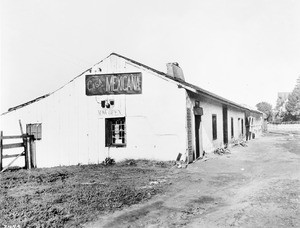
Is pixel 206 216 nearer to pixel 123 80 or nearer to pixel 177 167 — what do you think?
pixel 177 167

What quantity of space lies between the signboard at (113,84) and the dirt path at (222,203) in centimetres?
468

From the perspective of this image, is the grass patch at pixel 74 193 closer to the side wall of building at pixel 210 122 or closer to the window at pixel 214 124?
the side wall of building at pixel 210 122

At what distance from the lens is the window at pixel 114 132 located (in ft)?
41.2

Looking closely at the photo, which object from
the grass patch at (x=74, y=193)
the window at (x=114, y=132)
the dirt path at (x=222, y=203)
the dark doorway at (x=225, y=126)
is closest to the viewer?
the dirt path at (x=222, y=203)

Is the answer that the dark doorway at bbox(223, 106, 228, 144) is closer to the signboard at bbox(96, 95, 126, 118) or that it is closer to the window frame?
the window frame

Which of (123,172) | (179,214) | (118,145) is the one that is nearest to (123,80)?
(118,145)

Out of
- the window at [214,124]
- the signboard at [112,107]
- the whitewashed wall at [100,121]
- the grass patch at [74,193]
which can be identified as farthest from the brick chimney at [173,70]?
the grass patch at [74,193]

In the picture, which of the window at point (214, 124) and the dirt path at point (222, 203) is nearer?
the dirt path at point (222, 203)

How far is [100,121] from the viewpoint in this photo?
12.6 meters

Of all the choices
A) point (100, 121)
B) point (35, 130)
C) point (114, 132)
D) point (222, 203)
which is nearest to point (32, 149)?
point (35, 130)

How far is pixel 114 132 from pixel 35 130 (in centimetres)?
416

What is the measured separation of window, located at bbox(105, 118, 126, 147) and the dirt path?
394 cm

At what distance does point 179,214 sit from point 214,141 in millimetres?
11181

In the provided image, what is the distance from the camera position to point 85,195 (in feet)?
21.9
